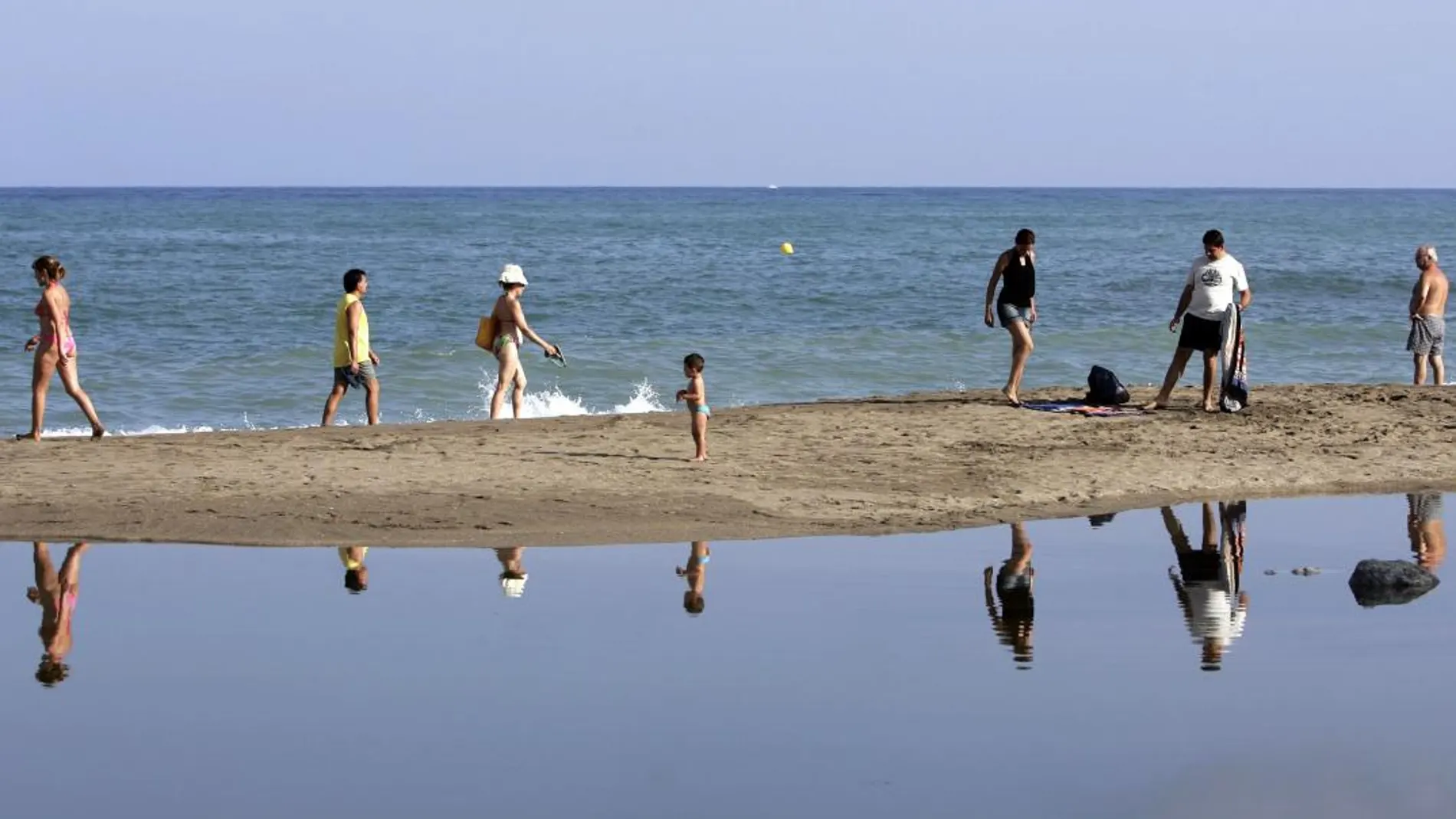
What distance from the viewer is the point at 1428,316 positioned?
54.3 ft

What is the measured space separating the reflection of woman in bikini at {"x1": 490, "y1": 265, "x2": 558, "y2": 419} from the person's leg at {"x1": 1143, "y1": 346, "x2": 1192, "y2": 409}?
4.50 metres

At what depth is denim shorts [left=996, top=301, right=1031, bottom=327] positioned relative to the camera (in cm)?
1451

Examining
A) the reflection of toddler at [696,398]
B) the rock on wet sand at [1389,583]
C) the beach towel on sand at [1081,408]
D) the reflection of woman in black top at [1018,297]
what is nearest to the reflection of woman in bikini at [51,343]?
the reflection of toddler at [696,398]

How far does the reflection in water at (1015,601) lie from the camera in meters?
8.47

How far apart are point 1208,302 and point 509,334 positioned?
5.00 meters

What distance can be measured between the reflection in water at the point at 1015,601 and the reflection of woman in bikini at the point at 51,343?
252 inches

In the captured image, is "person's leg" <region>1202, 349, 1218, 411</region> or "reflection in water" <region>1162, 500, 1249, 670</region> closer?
"reflection in water" <region>1162, 500, 1249, 670</region>

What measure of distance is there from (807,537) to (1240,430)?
4473 millimetres

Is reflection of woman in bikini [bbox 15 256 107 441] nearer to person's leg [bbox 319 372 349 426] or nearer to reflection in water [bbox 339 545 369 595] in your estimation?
person's leg [bbox 319 372 349 426]

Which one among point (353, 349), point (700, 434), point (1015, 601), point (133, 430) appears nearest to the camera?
point (1015, 601)

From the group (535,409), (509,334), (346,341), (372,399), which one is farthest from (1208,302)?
(535,409)

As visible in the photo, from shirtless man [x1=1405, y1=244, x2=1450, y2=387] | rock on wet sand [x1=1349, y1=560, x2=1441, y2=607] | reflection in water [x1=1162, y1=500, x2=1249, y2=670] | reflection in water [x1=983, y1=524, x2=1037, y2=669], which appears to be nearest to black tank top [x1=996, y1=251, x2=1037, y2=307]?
reflection in water [x1=1162, y1=500, x2=1249, y2=670]

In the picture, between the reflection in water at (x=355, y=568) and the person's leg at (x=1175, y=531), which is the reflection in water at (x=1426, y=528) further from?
the reflection in water at (x=355, y=568)

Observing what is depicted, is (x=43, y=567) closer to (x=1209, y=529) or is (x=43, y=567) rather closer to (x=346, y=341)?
(x=346, y=341)
